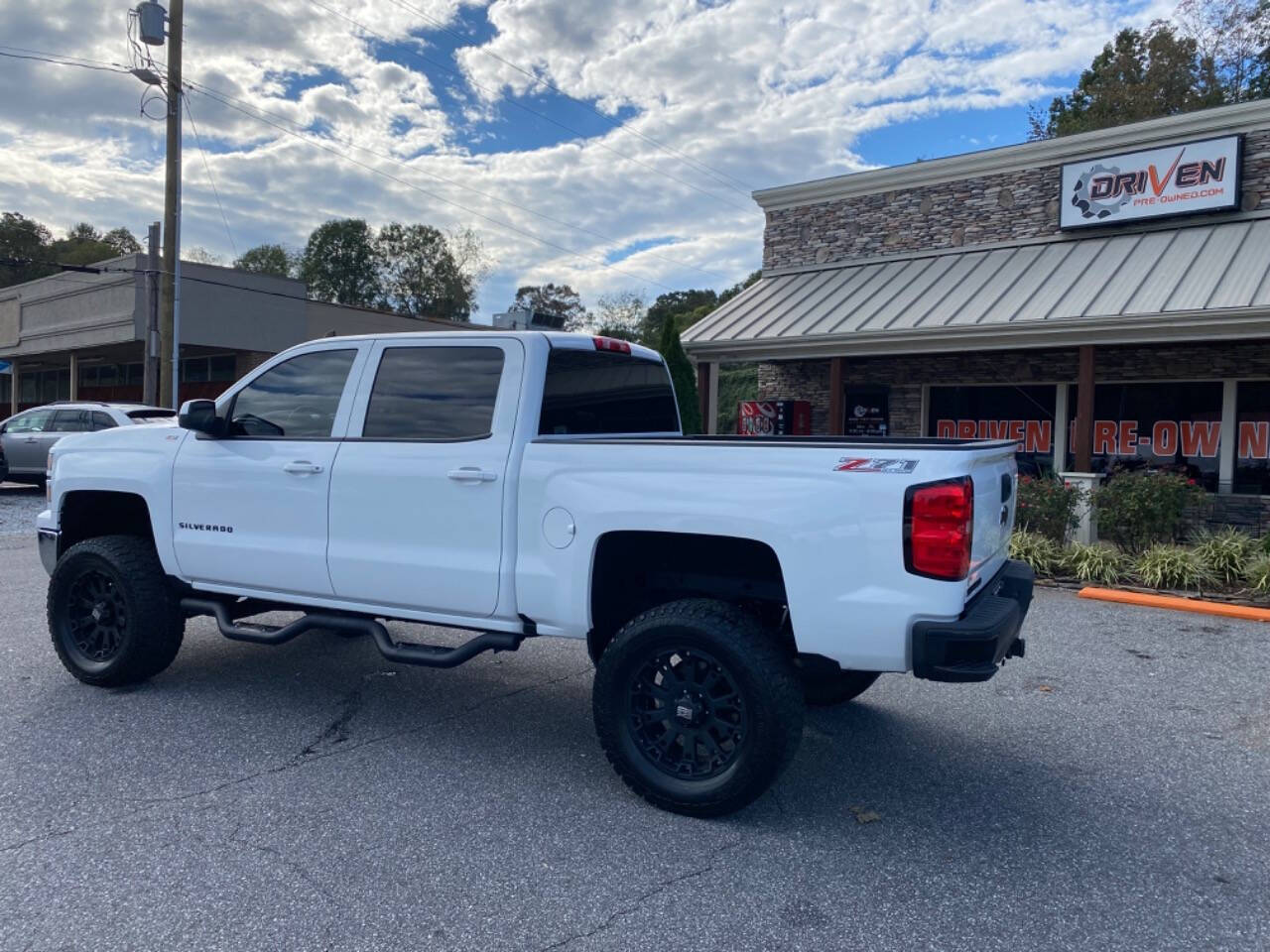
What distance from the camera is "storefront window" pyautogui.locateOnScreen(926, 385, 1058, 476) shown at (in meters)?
14.9

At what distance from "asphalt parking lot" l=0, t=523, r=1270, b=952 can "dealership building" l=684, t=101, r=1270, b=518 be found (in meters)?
7.74

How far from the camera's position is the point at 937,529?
3297mm

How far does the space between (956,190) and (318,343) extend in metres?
13.8

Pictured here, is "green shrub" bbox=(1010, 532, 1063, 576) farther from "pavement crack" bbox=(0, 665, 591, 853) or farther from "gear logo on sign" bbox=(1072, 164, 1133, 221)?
"gear logo on sign" bbox=(1072, 164, 1133, 221)

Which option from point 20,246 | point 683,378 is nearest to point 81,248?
point 20,246

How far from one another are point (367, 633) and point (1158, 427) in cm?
1311

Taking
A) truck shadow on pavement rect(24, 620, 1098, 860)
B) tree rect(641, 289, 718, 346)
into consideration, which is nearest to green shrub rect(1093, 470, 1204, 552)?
truck shadow on pavement rect(24, 620, 1098, 860)

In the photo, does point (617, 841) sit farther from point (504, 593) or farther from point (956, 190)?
point (956, 190)

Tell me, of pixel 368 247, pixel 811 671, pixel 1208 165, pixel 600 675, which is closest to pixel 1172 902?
pixel 811 671

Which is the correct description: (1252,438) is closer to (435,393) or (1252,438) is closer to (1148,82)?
(435,393)

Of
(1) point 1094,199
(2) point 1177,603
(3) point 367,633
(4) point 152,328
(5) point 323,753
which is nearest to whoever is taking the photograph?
(5) point 323,753

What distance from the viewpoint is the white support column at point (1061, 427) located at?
14.6 meters

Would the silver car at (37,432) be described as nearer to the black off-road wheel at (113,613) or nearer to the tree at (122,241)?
the black off-road wheel at (113,613)

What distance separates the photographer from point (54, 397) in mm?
39188
